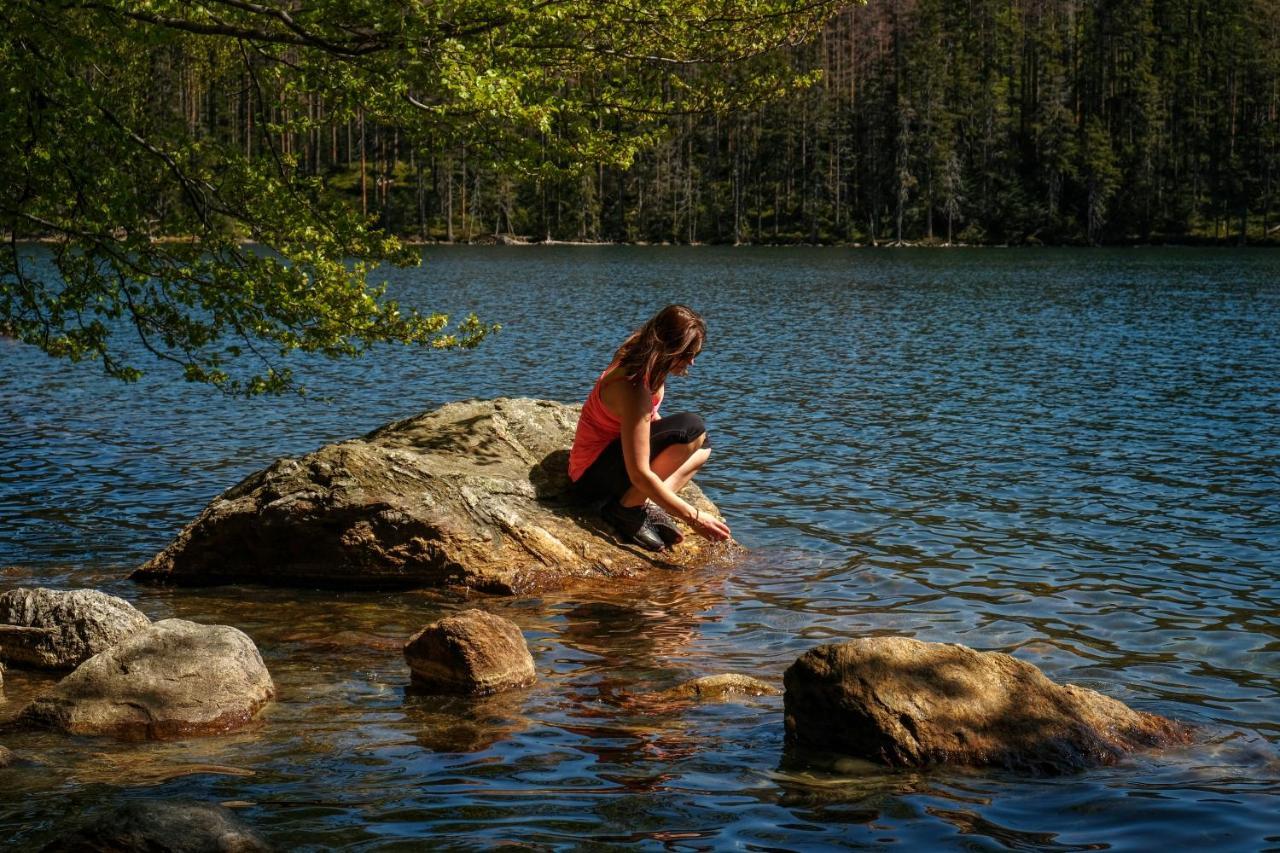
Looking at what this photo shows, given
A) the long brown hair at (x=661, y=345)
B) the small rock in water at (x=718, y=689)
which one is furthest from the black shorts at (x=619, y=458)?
the small rock in water at (x=718, y=689)

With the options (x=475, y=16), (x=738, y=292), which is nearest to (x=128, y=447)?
(x=475, y=16)

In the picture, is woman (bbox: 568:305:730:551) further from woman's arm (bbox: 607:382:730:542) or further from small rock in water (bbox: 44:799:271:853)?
small rock in water (bbox: 44:799:271:853)

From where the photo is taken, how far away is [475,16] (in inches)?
481

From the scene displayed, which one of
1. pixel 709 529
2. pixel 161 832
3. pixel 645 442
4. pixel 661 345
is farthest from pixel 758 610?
pixel 161 832

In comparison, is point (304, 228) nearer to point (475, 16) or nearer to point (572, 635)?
point (475, 16)

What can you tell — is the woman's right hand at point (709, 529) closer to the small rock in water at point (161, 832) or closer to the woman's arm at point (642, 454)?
the woman's arm at point (642, 454)

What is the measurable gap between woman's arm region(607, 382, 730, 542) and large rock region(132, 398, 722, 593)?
5.34ft

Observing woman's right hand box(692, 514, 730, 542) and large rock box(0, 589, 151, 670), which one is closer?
large rock box(0, 589, 151, 670)

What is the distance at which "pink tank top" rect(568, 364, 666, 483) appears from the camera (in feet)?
37.8

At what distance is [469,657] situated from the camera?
337 inches

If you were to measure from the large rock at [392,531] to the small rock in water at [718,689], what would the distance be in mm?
3457

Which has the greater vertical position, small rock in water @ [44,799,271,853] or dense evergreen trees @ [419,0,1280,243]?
dense evergreen trees @ [419,0,1280,243]

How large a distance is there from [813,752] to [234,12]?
9.47 metres

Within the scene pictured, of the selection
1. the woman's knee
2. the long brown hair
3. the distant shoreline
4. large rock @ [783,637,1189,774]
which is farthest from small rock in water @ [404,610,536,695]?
the distant shoreline
